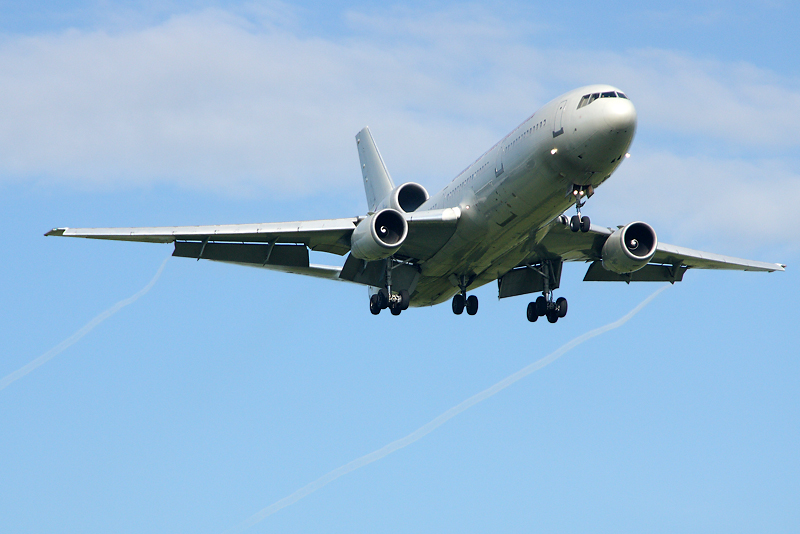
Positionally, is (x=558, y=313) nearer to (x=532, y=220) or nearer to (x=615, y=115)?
(x=532, y=220)

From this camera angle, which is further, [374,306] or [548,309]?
Answer: [548,309]

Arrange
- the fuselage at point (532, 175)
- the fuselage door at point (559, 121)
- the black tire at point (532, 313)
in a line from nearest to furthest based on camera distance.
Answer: the fuselage at point (532, 175) < the fuselage door at point (559, 121) < the black tire at point (532, 313)

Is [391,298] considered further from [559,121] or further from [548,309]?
[559,121]

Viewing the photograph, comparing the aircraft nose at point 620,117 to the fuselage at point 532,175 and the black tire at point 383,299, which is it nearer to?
the fuselage at point 532,175

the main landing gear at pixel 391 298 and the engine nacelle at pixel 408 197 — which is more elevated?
the engine nacelle at pixel 408 197

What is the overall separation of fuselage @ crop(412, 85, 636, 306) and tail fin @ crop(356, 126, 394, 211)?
354 inches

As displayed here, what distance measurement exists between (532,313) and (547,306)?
2.27 ft

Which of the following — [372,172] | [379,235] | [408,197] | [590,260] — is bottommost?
[379,235]

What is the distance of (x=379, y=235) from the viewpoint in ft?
106

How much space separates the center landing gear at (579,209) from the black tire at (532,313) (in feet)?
26.3

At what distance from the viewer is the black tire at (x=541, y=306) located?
37469mm

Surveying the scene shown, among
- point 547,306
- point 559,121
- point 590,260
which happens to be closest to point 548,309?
point 547,306

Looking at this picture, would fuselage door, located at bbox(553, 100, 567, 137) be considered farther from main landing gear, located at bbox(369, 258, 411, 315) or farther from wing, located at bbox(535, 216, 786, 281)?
main landing gear, located at bbox(369, 258, 411, 315)

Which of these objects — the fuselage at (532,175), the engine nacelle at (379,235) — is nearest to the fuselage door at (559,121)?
the fuselage at (532,175)
